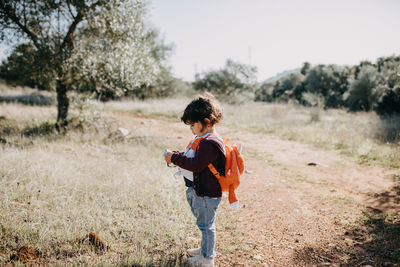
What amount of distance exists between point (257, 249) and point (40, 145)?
6.39 metres

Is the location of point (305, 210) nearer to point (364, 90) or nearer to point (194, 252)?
point (194, 252)

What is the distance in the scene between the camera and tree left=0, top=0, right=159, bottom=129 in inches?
289

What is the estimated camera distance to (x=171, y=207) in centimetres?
387

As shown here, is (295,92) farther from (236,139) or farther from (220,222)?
(220,222)

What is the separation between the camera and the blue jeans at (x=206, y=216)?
7.80 feet

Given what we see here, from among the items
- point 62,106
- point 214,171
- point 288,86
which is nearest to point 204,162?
point 214,171

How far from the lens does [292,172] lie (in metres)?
6.16

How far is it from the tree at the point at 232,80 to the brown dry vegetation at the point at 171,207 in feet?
53.0

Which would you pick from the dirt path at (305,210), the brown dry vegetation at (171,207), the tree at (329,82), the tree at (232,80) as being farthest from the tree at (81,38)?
the tree at (329,82)

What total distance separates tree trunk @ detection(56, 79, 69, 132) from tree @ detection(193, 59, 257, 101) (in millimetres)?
15794

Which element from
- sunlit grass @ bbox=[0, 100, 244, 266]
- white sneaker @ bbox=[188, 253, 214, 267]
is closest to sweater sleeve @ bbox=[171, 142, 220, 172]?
white sneaker @ bbox=[188, 253, 214, 267]

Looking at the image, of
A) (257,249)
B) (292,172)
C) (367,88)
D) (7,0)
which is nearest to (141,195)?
(257,249)

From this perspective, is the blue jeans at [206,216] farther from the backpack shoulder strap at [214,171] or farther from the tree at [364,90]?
the tree at [364,90]

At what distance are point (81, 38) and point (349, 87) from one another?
2800cm
